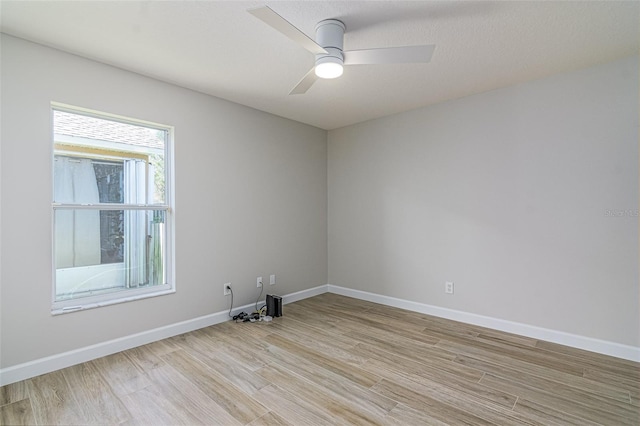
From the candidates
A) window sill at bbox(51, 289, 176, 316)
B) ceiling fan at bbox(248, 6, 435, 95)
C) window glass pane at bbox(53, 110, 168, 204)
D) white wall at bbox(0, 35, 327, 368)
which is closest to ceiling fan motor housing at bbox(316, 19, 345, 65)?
ceiling fan at bbox(248, 6, 435, 95)

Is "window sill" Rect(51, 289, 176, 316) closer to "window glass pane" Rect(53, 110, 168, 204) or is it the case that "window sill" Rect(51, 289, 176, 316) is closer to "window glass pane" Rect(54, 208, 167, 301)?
"window glass pane" Rect(54, 208, 167, 301)

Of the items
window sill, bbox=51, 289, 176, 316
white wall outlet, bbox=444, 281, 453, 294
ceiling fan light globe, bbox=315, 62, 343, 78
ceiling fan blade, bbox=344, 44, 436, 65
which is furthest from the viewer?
white wall outlet, bbox=444, 281, 453, 294

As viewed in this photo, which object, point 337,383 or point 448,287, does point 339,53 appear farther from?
point 448,287

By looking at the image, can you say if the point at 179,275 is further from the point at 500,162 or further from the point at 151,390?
the point at 500,162

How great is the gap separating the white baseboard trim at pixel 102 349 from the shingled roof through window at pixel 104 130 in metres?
1.77

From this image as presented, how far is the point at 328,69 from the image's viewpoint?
81.7 inches

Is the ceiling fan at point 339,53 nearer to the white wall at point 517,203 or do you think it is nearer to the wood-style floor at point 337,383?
the white wall at point 517,203

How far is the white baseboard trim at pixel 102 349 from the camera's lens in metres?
2.25

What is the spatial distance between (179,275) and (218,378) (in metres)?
1.22

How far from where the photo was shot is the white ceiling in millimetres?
1958

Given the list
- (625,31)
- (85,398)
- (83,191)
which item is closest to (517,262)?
(625,31)

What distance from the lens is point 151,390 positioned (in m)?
2.15

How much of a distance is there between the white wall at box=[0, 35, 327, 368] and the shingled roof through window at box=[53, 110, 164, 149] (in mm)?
145

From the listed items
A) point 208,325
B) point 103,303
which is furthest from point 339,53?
point 208,325
